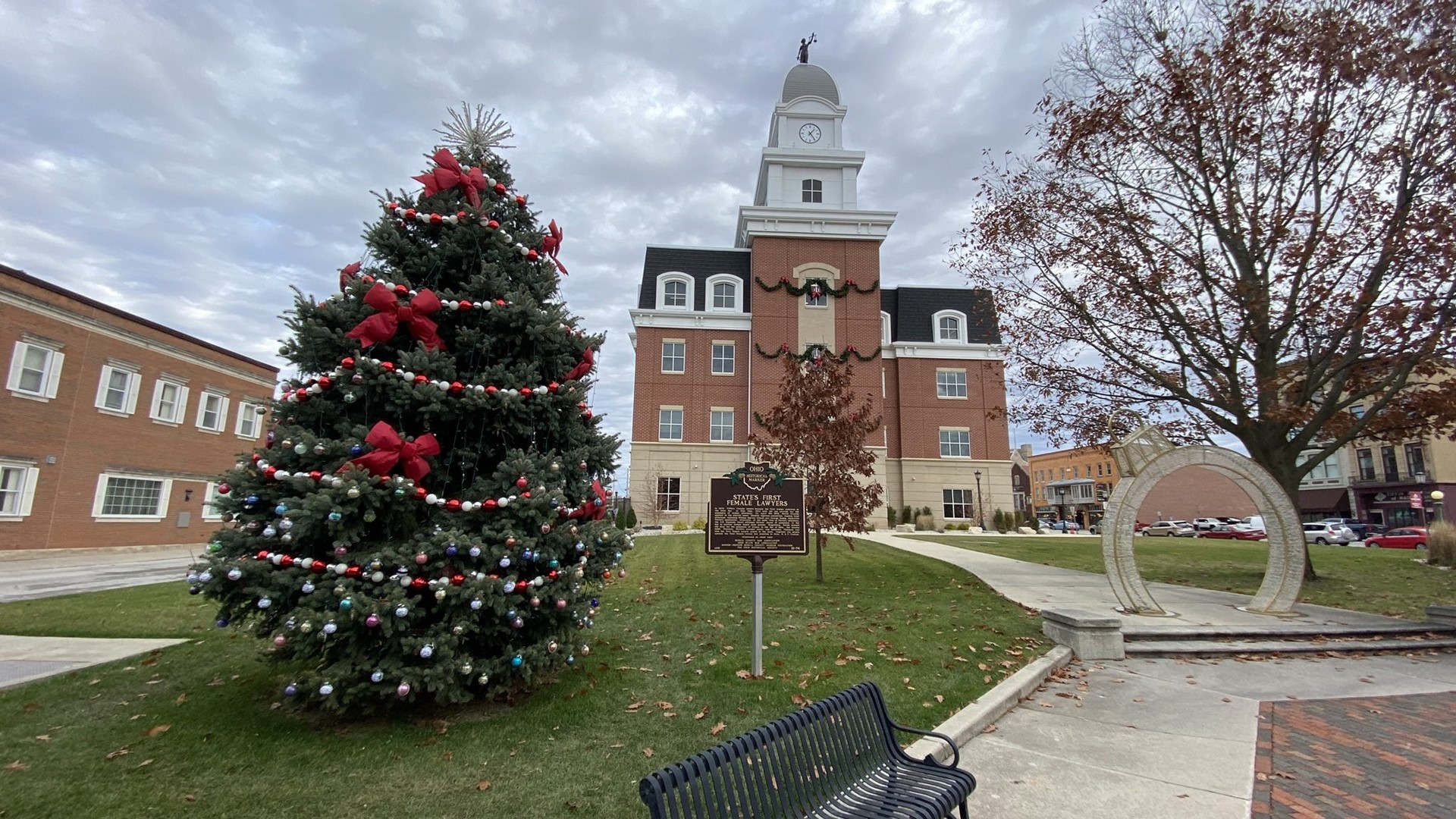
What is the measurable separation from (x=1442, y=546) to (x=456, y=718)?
949 inches

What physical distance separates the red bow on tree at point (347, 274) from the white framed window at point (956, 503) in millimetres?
37054

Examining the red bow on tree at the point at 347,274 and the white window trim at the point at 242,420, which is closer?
the red bow on tree at the point at 347,274

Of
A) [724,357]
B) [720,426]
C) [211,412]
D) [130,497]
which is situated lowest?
[130,497]

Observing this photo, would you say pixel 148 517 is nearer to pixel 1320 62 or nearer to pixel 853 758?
pixel 853 758

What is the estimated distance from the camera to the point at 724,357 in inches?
1459

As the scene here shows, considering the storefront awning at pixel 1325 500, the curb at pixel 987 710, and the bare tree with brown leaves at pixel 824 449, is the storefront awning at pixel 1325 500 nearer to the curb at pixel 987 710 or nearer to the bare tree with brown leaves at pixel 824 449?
the bare tree with brown leaves at pixel 824 449

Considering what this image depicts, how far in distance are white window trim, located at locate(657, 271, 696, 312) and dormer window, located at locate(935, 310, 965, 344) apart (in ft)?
51.0

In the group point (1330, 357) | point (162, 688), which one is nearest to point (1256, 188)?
point (1330, 357)

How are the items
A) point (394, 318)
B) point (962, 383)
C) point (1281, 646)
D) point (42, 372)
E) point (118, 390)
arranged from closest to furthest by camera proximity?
1. point (394, 318)
2. point (1281, 646)
3. point (42, 372)
4. point (118, 390)
5. point (962, 383)

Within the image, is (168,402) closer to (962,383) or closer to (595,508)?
(595,508)

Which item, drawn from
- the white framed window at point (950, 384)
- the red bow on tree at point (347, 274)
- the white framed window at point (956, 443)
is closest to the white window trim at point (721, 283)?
the white framed window at point (950, 384)

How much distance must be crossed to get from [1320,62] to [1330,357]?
569cm

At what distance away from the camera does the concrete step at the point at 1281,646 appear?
8422 millimetres

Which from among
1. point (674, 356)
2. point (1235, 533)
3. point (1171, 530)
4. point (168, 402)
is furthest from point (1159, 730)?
point (1171, 530)
